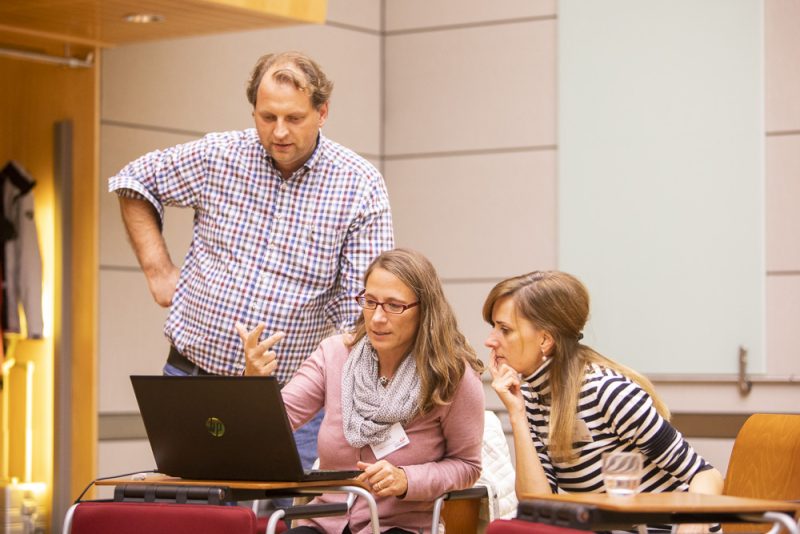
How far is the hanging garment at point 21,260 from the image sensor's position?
5.11 meters

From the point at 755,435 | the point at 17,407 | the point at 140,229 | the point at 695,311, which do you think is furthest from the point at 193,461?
the point at 695,311

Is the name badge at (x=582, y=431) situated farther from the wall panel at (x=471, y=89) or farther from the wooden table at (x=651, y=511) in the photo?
the wall panel at (x=471, y=89)

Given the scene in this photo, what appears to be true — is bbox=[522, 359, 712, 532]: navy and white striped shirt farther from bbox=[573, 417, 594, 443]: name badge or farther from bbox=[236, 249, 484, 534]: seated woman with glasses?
bbox=[236, 249, 484, 534]: seated woman with glasses

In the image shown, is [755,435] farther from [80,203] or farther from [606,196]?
[80,203]

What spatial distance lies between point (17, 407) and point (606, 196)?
2843mm

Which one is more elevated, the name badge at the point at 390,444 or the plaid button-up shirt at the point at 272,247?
the plaid button-up shirt at the point at 272,247

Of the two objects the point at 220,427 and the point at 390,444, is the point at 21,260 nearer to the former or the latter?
the point at 390,444

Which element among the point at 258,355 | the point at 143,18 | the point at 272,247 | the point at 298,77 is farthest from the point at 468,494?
the point at 143,18

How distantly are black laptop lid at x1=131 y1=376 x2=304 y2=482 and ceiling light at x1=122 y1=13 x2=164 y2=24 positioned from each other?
2.27 m

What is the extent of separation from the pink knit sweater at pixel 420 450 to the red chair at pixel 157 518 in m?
0.56

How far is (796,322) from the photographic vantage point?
5281mm

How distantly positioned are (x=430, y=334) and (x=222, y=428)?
64cm

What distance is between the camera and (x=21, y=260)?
5156 millimetres

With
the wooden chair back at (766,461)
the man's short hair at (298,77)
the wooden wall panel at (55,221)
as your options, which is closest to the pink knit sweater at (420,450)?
the wooden chair back at (766,461)
